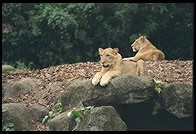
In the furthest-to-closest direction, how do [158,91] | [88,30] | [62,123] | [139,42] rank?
[88,30] → [139,42] → [158,91] → [62,123]

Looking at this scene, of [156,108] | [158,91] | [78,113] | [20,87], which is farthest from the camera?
[20,87]

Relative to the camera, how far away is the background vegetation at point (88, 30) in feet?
74.2

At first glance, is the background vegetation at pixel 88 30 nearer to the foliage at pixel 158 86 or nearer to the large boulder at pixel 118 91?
the foliage at pixel 158 86

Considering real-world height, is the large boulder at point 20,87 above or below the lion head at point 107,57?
below

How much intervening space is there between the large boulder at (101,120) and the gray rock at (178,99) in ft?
5.26

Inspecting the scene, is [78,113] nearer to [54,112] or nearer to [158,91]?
[54,112]

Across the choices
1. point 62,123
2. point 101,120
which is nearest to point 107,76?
point 101,120

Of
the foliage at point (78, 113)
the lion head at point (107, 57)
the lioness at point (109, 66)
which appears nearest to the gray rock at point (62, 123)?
the foliage at point (78, 113)

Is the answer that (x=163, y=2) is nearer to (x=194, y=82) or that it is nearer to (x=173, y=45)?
(x=173, y=45)

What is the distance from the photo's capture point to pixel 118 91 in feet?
41.2

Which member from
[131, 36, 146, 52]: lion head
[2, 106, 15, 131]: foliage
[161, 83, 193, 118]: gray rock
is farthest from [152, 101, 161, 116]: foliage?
[131, 36, 146, 52]: lion head

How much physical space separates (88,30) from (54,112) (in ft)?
32.8

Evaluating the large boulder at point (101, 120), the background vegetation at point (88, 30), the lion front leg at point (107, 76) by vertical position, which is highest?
the lion front leg at point (107, 76)

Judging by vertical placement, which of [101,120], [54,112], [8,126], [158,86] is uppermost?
[158,86]
